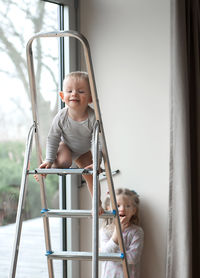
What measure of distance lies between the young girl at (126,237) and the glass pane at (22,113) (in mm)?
463

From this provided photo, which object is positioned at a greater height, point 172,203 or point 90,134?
point 90,134

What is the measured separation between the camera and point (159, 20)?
10.1 ft

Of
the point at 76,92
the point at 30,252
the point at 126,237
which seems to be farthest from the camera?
the point at 30,252

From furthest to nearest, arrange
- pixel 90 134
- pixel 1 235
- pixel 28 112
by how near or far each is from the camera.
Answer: pixel 28 112 < pixel 1 235 < pixel 90 134

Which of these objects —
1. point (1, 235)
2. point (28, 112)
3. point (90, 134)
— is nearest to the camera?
point (90, 134)

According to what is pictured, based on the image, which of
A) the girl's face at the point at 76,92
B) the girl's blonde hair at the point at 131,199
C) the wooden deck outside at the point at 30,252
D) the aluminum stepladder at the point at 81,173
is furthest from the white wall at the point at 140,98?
the girl's face at the point at 76,92

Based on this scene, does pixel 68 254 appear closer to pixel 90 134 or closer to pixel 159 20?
pixel 90 134

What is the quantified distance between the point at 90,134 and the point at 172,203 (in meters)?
0.87

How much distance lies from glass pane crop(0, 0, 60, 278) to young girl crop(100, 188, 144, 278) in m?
0.46

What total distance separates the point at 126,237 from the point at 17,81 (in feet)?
4.04

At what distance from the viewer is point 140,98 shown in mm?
3166

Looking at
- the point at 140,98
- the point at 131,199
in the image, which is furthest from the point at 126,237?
the point at 140,98

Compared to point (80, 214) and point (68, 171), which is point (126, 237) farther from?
point (68, 171)

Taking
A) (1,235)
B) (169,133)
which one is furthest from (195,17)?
(1,235)
